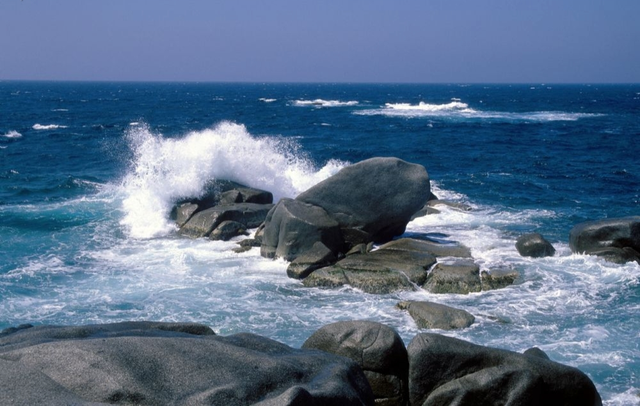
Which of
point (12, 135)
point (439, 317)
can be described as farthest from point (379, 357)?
point (12, 135)

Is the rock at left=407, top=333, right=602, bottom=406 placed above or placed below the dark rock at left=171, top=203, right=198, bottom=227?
above

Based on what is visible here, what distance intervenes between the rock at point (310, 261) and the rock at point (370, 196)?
121cm

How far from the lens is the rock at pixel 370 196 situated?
51.0 ft

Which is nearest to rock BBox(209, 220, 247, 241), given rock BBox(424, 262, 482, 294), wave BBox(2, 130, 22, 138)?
rock BBox(424, 262, 482, 294)

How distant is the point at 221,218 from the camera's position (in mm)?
17875

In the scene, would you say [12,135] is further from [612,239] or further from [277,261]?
[612,239]

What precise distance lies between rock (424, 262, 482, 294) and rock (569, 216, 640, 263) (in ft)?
11.3

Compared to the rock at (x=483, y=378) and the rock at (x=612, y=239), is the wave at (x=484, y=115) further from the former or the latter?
the rock at (x=483, y=378)

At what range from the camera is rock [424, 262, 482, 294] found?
13086mm

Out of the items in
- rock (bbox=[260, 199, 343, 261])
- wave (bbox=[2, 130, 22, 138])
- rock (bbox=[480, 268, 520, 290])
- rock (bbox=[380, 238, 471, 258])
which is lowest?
wave (bbox=[2, 130, 22, 138])

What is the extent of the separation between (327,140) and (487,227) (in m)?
25.2

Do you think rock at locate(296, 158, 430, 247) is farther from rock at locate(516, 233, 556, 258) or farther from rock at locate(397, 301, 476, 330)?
rock at locate(397, 301, 476, 330)

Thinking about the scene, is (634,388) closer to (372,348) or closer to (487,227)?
(372,348)

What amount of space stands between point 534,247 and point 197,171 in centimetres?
1051
